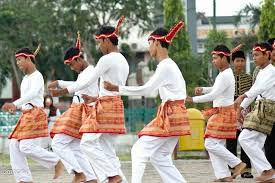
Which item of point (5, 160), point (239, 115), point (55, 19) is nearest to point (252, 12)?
point (55, 19)

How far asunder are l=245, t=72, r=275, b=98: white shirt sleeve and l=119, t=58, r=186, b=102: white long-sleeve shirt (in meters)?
1.68

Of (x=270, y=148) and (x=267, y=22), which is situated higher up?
(x=267, y=22)

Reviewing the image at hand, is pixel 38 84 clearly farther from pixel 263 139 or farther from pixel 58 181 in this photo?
pixel 263 139

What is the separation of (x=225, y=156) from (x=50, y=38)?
37.6m

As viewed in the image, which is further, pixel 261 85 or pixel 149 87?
pixel 261 85

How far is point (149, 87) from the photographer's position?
29.1 feet

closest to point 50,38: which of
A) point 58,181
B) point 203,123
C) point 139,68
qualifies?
point 139,68

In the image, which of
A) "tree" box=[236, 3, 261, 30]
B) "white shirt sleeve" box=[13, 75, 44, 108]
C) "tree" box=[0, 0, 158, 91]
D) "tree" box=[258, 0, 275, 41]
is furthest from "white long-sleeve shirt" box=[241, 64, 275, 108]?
"tree" box=[0, 0, 158, 91]

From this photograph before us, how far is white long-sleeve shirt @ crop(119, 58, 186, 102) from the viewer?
8898 mm

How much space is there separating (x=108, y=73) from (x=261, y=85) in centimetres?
204

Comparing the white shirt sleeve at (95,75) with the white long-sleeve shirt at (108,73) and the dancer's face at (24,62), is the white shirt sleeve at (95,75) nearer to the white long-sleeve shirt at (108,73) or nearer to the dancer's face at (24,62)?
the white long-sleeve shirt at (108,73)

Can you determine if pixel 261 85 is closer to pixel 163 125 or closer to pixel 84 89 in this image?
pixel 163 125

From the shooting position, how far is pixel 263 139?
1113cm

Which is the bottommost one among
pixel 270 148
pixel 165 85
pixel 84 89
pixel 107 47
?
pixel 270 148
